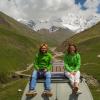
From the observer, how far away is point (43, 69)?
17047mm

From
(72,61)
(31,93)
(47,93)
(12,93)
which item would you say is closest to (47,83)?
(47,93)

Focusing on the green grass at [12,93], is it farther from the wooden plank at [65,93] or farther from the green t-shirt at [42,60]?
the wooden plank at [65,93]

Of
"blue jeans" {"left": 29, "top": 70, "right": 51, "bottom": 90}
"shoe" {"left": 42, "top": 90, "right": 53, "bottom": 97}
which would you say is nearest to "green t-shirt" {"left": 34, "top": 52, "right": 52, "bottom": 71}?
"blue jeans" {"left": 29, "top": 70, "right": 51, "bottom": 90}

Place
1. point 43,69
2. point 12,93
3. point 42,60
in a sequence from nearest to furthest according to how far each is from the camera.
Result: 1. point 43,69
2. point 42,60
3. point 12,93

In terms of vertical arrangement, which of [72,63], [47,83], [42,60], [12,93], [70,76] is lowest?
[47,83]

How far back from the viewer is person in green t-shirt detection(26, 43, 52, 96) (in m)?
15.8

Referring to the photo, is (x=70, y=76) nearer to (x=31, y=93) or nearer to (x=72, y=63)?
(x=72, y=63)

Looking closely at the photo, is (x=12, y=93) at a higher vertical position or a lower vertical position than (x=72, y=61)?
higher

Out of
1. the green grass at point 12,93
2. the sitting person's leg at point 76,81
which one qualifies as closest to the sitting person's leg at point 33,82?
the sitting person's leg at point 76,81

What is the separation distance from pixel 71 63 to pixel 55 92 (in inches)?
72.7

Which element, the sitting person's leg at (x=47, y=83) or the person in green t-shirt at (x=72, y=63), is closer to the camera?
the sitting person's leg at (x=47, y=83)

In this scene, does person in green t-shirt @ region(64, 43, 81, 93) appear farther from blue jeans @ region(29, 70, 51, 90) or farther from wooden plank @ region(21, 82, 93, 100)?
blue jeans @ region(29, 70, 51, 90)

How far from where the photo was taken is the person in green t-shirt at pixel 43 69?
15773 millimetres

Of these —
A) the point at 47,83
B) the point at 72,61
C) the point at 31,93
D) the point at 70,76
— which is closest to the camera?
the point at 31,93
